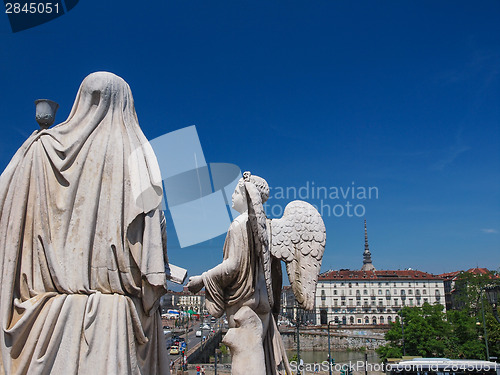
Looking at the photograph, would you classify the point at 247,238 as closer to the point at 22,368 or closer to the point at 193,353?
the point at 22,368

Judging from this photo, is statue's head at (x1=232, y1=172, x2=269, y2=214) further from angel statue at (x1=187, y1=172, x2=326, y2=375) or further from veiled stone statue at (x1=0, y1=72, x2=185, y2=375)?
veiled stone statue at (x1=0, y1=72, x2=185, y2=375)

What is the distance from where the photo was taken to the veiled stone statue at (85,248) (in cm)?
341

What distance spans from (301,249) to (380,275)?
112 metres

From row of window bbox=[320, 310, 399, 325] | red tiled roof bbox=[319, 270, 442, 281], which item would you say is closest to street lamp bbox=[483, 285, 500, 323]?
red tiled roof bbox=[319, 270, 442, 281]

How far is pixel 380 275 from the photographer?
112 m

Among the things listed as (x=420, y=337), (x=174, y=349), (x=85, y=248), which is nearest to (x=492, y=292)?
(x=420, y=337)

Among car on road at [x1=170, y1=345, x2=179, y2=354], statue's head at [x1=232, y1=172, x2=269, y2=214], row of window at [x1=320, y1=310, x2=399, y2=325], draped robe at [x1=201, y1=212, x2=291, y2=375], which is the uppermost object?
statue's head at [x1=232, y1=172, x2=269, y2=214]

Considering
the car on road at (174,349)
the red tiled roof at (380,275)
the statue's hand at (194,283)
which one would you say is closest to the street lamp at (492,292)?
the car on road at (174,349)

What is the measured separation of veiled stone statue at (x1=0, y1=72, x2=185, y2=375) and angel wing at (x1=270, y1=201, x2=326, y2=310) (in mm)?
2633

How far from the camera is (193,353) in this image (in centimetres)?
4338

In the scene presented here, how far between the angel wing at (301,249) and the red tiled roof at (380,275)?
4088 inches

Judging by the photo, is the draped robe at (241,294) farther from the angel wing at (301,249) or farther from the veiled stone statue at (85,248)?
the veiled stone statue at (85,248)

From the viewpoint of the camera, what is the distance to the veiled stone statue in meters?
3.41

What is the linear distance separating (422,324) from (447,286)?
75.8 metres
